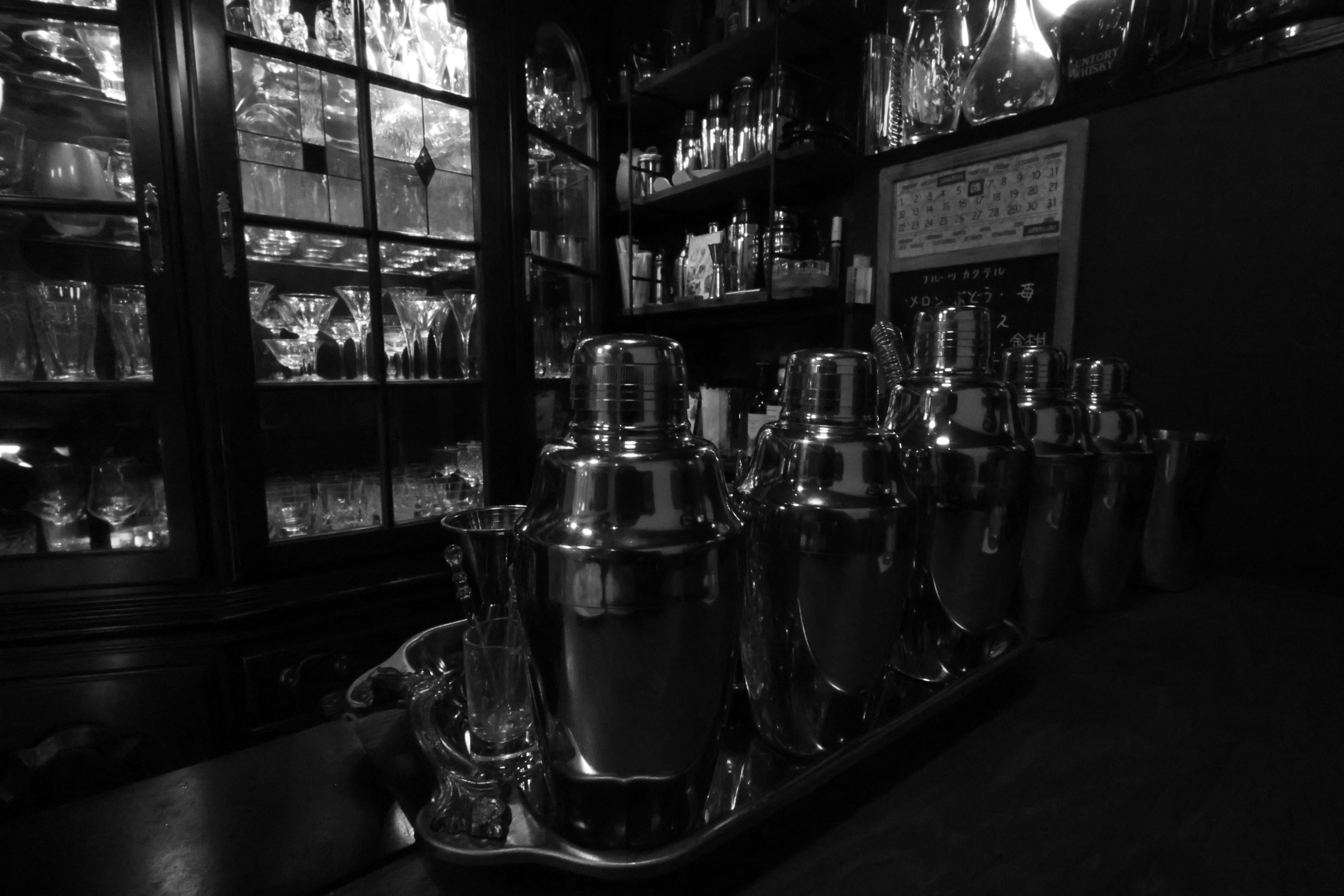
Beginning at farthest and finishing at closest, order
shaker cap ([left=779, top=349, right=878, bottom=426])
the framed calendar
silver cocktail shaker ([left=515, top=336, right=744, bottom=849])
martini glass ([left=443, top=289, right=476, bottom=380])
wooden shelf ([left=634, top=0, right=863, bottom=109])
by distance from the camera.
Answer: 1. martini glass ([left=443, top=289, right=476, bottom=380])
2. wooden shelf ([left=634, top=0, right=863, bottom=109])
3. the framed calendar
4. shaker cap ([left=779, top=349, right=878, bottom=426])
5. silver cocktail shaker ([left=515, top=336, right=744, bottom=849])

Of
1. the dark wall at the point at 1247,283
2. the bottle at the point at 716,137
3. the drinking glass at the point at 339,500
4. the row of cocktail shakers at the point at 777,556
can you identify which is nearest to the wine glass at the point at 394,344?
the drinking glass at the point at 339,500

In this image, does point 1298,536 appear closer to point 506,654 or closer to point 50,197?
point 506,654

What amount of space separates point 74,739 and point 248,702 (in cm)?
27

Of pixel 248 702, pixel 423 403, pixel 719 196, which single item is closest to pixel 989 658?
pixel 248 702

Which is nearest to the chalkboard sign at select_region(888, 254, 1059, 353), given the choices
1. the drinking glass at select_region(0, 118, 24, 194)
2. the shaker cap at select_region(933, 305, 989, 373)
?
the shaker cap at select_region(933, 305, 989, 373)

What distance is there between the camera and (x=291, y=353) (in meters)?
1.46

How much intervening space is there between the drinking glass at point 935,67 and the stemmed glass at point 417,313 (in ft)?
4.08

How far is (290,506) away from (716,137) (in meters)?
1.50

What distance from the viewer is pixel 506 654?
1.49ft

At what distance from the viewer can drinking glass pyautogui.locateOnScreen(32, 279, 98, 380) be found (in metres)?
1.24

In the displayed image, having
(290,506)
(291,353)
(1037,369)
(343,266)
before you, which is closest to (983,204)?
(1037,369)

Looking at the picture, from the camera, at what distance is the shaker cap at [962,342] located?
587 millimetres

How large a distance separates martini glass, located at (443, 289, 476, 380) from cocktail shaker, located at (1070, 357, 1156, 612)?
4.58ft

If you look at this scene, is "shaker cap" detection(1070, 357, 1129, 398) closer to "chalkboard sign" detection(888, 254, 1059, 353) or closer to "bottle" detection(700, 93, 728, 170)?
"chalkboard sign" detection(888, 254, 1059, 353)
